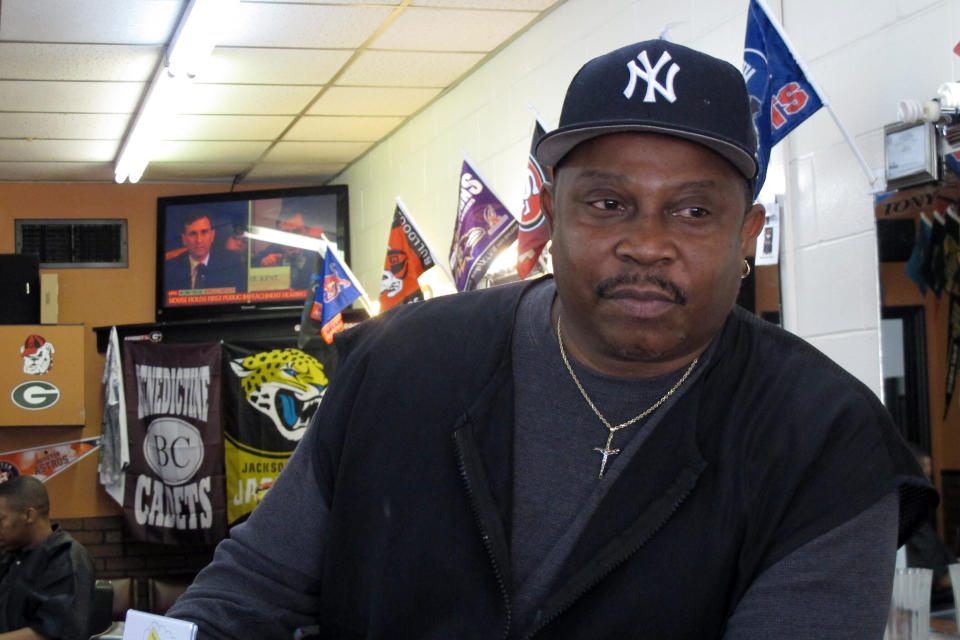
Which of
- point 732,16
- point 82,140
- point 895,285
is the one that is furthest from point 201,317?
point 895,285

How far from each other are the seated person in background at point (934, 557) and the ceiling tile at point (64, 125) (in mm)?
4683

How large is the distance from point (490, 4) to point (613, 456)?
143 inches

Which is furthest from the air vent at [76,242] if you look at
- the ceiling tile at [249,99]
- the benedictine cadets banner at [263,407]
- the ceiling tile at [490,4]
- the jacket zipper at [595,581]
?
the jacket zipper at [595,581]

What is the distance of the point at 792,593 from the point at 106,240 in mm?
7458

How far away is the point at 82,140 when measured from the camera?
263 inches

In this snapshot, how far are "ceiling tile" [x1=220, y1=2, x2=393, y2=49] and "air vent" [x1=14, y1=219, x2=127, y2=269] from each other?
3.36 m

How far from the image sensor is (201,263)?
301 inches

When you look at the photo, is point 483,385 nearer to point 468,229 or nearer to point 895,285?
point 895,285

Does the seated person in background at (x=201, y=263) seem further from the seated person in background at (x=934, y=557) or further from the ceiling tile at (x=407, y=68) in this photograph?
the seated person in background at (x=934, y=557)

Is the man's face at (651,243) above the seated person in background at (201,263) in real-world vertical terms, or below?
below

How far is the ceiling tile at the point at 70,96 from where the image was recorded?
Result: 18.2ft

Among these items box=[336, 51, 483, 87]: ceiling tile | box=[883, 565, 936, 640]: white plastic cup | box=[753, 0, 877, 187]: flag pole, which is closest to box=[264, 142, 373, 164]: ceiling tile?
box=[336, 51, 483, 87]: ceiling tile

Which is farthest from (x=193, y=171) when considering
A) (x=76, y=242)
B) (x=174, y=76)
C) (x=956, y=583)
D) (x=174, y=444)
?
(x=956, y=583)

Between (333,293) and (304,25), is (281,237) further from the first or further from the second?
(304,25)
